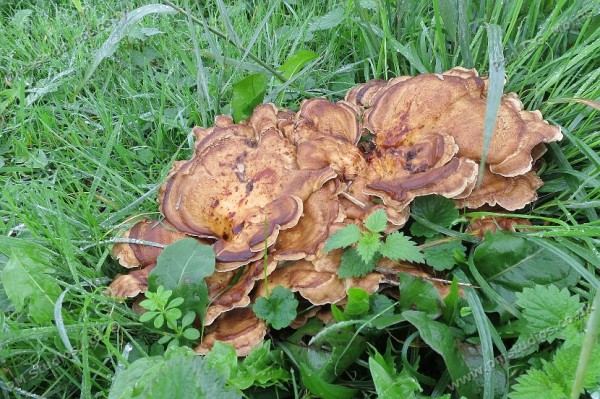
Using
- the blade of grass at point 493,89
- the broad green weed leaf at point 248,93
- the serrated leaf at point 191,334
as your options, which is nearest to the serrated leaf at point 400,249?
the blade of grass at point 493,89

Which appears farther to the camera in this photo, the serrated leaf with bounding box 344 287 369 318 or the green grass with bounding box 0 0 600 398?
the green grass with bounding box 0 0 600 398

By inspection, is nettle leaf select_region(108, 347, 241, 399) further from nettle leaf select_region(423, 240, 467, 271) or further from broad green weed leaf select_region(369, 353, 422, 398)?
nettle leaf select_region(423, 240, 467, 271)

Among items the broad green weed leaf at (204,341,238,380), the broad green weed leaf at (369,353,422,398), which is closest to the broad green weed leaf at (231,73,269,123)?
the broad green weed leaf at (204,341,238,380)

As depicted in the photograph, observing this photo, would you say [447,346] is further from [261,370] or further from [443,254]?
[261,370]

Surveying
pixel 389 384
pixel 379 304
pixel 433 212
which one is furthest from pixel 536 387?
pixel 433 212

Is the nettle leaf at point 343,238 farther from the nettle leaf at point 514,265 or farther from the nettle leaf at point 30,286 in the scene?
the nettle leaf at point 30,286
